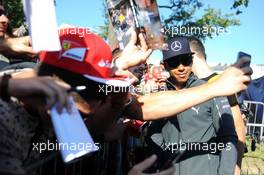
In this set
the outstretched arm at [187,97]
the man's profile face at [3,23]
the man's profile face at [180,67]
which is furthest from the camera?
the man's profile face at [180,67]

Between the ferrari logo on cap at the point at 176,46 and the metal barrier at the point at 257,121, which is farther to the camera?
the metal barrier at the point at 257,121

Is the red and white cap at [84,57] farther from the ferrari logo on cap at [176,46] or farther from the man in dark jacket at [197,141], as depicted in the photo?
the ferrari logo on cap at [176,46]

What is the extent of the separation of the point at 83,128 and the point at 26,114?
1.19 ft

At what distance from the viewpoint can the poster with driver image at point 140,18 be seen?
2746 millimetres

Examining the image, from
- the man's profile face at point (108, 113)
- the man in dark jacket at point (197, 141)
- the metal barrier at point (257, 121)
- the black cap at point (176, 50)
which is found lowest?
the metal barrier at point (257, 121)

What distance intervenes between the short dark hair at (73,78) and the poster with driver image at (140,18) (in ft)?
2.63

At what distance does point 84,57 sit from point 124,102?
77cm

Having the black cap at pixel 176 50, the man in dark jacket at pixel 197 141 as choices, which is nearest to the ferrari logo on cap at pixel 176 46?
the black cap at pixel 176 50

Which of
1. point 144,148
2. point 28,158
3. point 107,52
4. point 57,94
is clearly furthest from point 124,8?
point 144,148

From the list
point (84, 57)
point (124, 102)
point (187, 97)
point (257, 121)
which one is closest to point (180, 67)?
point (187, 97)

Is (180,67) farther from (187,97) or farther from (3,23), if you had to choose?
(3,23)

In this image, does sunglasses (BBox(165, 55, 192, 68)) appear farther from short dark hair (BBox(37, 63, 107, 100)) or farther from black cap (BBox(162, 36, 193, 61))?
short dark hair (BBox(37, 63, 107, 100))

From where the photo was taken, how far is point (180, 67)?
419 centimetres

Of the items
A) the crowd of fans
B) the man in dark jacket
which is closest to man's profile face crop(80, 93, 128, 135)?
the crowd of fans
